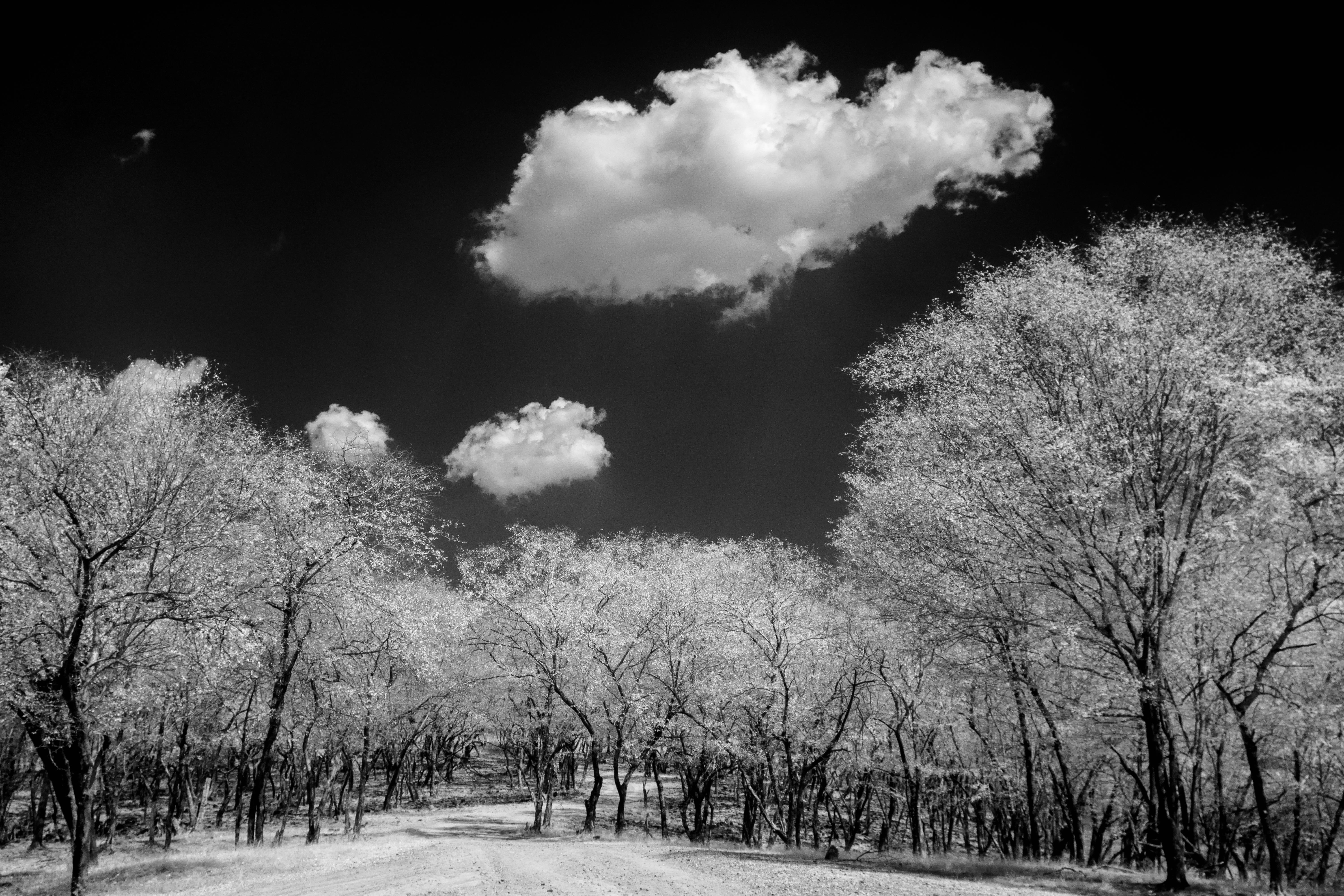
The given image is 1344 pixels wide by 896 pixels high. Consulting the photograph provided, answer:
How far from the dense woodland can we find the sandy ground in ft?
9.34

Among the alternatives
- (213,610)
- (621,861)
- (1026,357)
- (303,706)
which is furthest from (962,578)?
(303,706)

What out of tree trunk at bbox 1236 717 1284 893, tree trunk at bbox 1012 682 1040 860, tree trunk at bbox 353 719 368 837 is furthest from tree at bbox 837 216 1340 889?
tree trunk at bbox 353 719 368 837

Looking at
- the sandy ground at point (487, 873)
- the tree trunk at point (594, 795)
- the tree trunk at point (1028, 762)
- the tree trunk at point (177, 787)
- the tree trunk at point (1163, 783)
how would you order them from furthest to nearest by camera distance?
the tree trunk at point (594, 795)
the tree trunk at point (177, 787)
the tree trunk at point (1028, 762)
the sandy ground at point (487, 873)
the tree trunk at point (1163, 783)

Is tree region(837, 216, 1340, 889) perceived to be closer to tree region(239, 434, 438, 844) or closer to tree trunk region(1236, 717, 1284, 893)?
tree trunk region(1236, 717, 1284, 893)

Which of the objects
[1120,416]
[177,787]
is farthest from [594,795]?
[1120,416]

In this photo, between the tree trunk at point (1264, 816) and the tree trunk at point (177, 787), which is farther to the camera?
the tree trunk at point (177, 787)

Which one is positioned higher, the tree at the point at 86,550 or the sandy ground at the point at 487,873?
the tree at the point at 86,550

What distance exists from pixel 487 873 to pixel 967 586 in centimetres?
1431

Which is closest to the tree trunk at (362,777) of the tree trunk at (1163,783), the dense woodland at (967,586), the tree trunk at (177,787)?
the dense woodland at (967,586)

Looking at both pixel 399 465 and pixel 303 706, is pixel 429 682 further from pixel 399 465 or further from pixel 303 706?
pixel 399 465

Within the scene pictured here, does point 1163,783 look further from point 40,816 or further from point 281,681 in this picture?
point 40,816

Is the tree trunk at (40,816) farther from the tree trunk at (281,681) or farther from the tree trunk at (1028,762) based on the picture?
the tree trunk at (1028,762)

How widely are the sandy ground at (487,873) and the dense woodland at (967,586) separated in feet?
9.34

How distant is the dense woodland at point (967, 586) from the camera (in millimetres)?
15883
